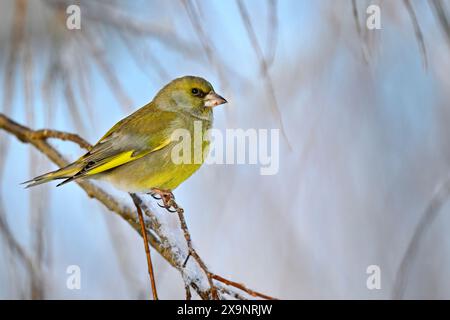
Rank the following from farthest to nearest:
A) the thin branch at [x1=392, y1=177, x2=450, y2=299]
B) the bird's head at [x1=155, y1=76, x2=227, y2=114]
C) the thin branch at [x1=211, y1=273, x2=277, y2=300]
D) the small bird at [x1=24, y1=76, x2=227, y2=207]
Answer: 1. the bird's head at [x1=155, y1=76, x2=227, y2=114]
2. the small bird at [x1=24, y1=76, x2=227, y2=207]
3. the thin branch at [x1=392, y1=177, x2=450, y2=299]
4. the thin branch at [x1=211, y1=273, x2=277, y2=300]

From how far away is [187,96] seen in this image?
2523mm

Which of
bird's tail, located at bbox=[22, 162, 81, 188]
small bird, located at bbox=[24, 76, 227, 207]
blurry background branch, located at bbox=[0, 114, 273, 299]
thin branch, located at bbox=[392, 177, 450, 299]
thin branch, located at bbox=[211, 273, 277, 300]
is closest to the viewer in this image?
thin branch, located at bbox=[211, 273, 277, 300]

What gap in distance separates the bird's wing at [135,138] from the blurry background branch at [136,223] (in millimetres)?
195

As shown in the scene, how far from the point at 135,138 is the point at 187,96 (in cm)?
30

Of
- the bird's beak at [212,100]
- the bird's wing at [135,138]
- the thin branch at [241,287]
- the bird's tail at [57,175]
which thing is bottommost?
the thin branch at [241,287]

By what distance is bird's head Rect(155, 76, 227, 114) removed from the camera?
2.48 meters

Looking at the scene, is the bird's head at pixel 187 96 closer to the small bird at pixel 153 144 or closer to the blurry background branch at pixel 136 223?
the small bird at pixel 153 144

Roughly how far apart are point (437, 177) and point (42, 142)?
149 cm

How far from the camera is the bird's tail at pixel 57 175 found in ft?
6.12

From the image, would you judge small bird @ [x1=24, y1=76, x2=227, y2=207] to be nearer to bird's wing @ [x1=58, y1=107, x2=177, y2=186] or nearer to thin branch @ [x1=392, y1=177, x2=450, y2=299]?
bird's wing @ [x1=58, y1=107, x2=177, y2=186]

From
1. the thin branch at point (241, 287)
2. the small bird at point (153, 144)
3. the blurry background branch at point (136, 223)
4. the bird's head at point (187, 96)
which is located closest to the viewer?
the thin branch at point (241, 287)

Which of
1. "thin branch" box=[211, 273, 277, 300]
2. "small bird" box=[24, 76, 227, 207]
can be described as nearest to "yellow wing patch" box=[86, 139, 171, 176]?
"small bird" box=[24, 76, 227, 207]

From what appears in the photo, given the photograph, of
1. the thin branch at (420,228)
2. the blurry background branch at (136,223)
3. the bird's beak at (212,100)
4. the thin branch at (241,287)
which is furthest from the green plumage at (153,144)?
the thin branch at (241,287)

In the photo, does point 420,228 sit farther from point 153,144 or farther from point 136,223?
point 153,144
